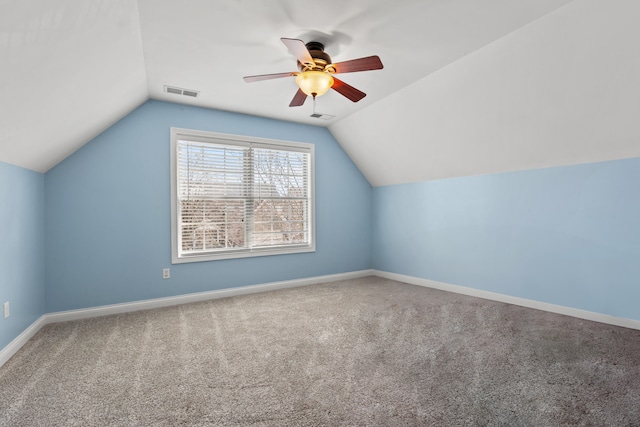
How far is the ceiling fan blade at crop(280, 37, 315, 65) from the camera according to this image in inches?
84.1

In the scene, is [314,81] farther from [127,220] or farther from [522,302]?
[522,302]

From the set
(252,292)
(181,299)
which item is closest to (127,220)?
(181,299)

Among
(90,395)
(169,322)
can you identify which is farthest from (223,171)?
(90,395)

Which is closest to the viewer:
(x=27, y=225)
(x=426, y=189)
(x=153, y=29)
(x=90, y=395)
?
(x=90, y=395)

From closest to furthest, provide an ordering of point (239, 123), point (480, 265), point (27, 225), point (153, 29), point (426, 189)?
point (153, 29), point (27, 225), point (480, 265), point (239, 123), point (426, 189)

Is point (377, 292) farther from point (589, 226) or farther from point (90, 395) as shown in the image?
point (90, 395)

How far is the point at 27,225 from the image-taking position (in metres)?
2.84

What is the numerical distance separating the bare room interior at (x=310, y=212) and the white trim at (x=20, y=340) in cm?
2

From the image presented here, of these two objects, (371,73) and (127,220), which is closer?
(371,73)

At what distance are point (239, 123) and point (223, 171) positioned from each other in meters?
0.71

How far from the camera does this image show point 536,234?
3.55 meters

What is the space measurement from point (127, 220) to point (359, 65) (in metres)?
3.04

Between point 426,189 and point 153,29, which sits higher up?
point 153,29

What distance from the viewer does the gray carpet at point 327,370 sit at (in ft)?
5.66
